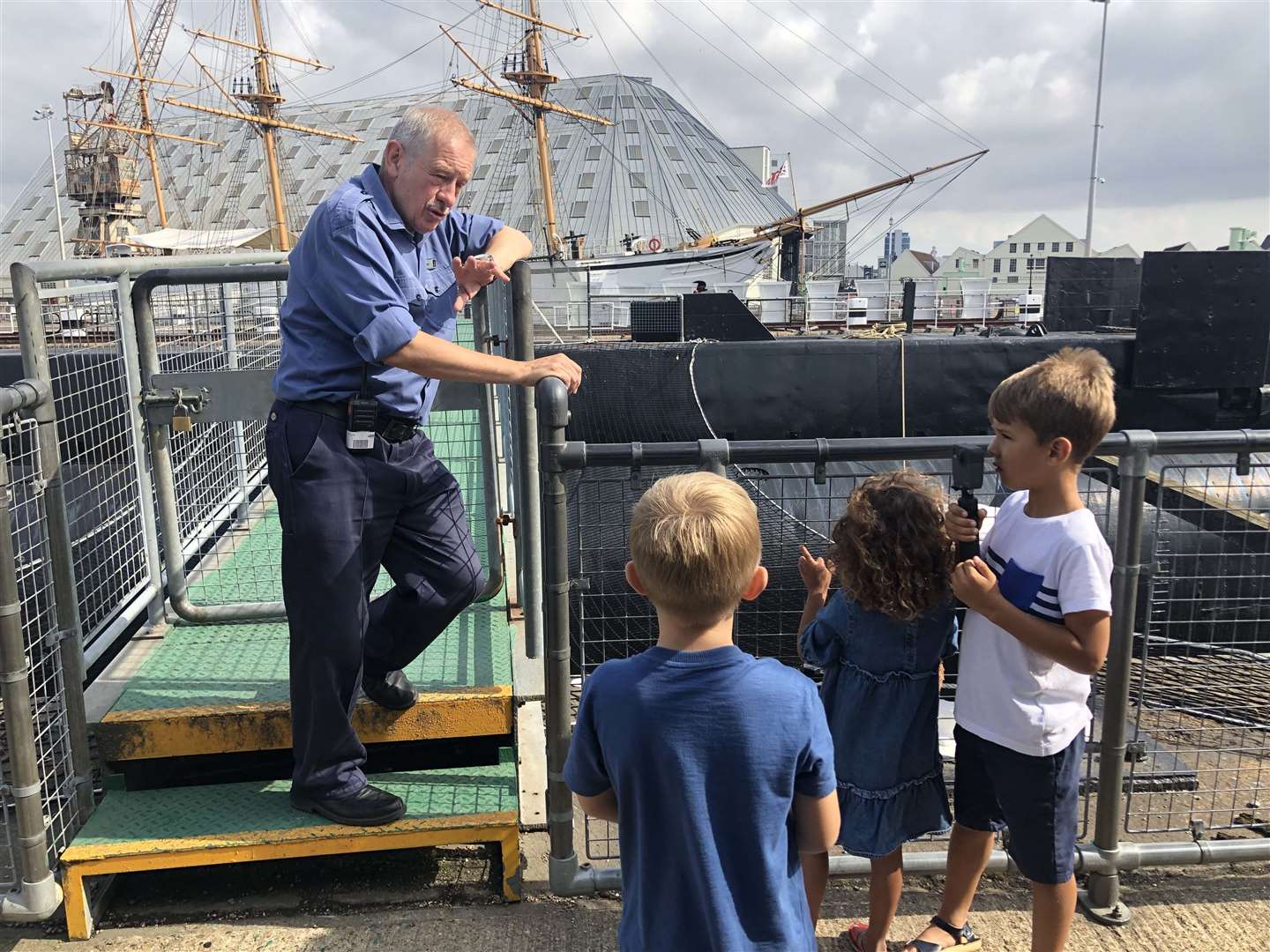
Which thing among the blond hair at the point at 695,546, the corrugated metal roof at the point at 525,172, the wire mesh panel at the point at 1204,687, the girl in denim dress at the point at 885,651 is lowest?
the wire mesh panel at the point at 1204,687

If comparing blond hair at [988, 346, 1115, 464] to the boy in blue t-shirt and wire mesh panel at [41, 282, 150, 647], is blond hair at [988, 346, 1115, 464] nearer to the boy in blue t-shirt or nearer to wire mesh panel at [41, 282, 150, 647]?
the boy in blue t-shirt

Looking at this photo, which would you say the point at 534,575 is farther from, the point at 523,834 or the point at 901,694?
the point at 901,694

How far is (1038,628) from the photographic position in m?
2.08

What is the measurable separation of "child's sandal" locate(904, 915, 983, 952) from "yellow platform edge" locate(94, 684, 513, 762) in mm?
1377

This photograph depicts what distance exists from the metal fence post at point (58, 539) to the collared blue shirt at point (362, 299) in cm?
67

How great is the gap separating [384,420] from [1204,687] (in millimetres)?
5187

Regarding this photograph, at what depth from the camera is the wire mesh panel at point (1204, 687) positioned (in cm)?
293

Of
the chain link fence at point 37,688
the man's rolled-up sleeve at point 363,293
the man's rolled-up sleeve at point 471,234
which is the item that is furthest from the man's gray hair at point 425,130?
the chain link fence at point 37,688

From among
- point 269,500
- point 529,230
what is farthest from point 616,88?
point 269,500

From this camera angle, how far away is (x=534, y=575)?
3482 millimetres

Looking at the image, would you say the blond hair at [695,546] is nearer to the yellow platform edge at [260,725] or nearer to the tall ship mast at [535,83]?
the yellow platform edge at [260,725]

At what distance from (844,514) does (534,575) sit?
1594mm

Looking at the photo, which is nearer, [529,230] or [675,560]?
[675,560]

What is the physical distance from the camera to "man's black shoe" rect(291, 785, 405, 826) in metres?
2.68
